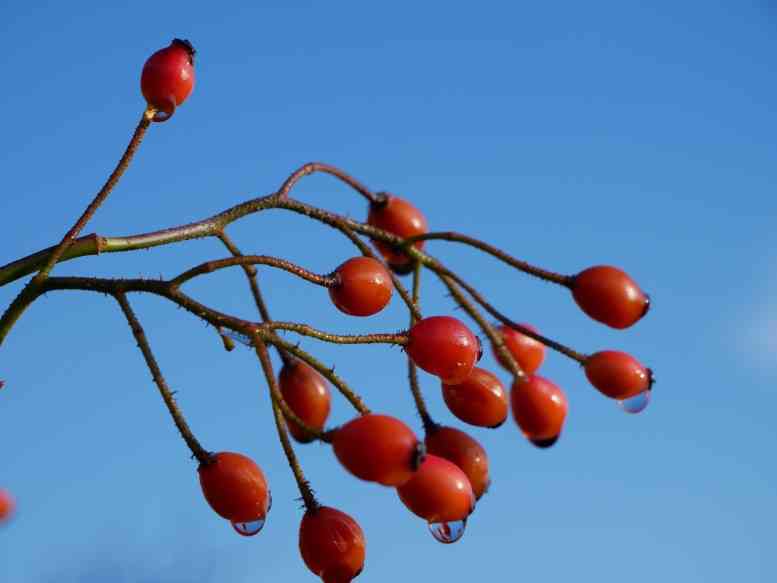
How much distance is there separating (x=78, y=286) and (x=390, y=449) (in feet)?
3.06

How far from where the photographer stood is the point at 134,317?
2.54 meters

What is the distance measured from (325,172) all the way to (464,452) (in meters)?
1.02

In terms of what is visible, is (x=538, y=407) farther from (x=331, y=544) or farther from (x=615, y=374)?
(x=331, y=544)

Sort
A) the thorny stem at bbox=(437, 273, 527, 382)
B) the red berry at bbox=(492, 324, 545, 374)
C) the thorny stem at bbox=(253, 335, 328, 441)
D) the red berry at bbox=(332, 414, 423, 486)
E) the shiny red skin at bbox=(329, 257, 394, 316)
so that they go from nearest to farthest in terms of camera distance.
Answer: the red berry at bbox=(332, 414, 423, 486), the thorny stem at bbox=(253, 335, 328, 441), the shiny red skin at bbox=(329, 257, 394, 316), the thorny stem at bbox=(437, 273, 527, 382), the red berry at bbox=(492, 324, 545, 374)

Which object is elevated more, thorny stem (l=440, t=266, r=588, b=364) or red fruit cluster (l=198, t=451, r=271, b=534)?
thorny stem (l=440, t=266, r=588, b=364)

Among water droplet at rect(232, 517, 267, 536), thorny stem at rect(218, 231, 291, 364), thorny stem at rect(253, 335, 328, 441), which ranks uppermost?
thorny stem at rect(218, 231, 291, 364)

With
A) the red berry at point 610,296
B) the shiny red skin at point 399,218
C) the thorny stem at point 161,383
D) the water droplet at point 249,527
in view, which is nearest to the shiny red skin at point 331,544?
the water droplet at point 249,527

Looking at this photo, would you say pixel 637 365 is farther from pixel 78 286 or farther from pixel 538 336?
pixel 78 286

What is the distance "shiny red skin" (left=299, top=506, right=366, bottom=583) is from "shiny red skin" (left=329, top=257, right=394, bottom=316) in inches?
21.2

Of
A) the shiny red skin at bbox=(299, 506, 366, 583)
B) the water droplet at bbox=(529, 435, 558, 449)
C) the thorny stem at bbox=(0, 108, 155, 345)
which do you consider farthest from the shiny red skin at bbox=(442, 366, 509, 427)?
the thorny stem at bbox=(0, 108, 155, 345)

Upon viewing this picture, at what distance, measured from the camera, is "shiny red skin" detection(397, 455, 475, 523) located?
254 centimetres

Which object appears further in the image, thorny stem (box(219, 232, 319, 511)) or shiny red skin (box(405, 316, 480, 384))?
shiny red skin (box(405, 316, 480, 384))

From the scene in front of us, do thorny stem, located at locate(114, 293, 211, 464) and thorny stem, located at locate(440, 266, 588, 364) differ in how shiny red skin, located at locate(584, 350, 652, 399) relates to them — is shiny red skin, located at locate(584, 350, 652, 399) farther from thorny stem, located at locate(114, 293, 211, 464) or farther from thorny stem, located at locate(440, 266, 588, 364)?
thorny stem, located at locate(114, 293, 211, 464)

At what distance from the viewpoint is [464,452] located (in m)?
2.96
